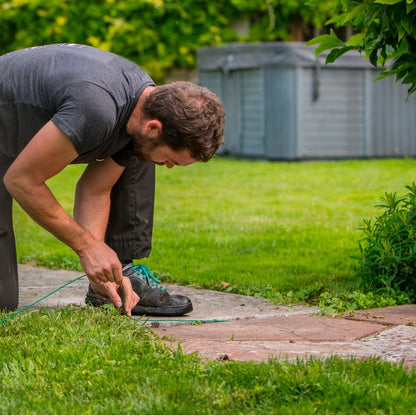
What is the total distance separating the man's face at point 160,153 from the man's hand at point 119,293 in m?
0.49

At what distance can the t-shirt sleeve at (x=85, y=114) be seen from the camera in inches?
112

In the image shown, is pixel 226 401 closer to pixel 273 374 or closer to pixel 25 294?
pixel 273 374

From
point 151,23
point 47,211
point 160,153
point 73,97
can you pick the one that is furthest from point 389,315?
point 151,23

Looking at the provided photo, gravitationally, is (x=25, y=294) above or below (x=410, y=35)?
below

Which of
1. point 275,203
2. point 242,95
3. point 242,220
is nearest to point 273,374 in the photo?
point 242,220

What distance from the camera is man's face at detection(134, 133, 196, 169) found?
308cm

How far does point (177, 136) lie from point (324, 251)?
2.17 m

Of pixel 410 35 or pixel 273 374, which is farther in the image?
pixel 410 35

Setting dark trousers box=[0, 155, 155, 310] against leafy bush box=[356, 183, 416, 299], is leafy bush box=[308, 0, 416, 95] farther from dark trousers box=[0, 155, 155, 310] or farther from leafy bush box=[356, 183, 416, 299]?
dark trousers box=[0, 155, 155, 310]

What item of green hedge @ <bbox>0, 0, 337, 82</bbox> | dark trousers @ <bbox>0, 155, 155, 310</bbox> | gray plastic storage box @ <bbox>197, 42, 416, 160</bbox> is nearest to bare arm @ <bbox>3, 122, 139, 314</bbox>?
dark trousers @ <bbox>0, 155, 155, 310</bbox>

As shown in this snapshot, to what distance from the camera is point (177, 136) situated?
118 inches

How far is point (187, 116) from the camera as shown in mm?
2963

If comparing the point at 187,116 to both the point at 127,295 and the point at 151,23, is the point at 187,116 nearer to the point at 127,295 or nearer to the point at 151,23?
the point at 127,295

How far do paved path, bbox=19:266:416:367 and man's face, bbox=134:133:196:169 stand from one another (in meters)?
0.64
